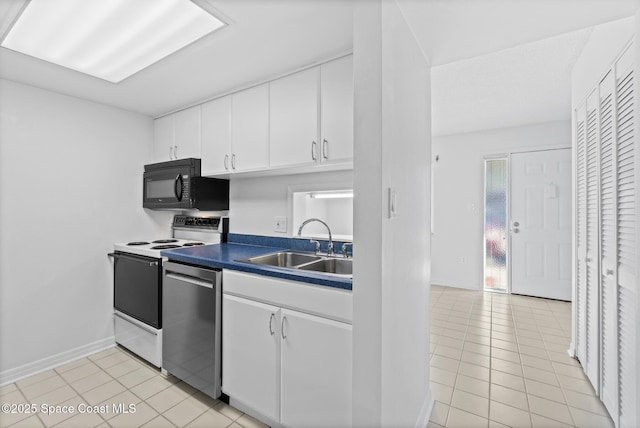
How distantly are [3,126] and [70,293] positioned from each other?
1316 millimetres

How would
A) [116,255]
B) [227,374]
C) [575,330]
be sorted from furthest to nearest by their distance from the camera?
[116,255]
[575,330]
[227,374]

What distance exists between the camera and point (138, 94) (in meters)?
2.35

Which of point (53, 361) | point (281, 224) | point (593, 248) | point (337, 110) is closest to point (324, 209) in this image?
point (281, 224)

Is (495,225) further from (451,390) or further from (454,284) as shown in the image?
(451,390)

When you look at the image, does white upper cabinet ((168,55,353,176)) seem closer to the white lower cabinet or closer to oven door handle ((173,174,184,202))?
oven door handle ((173,174,184,202))

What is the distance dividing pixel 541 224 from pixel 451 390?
3012 mm

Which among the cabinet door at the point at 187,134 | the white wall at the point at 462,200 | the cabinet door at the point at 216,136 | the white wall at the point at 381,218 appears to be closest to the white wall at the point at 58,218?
the cabinet door at the point at 187,134

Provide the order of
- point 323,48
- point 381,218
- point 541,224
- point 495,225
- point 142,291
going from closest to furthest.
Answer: point 381,218, point 323,48, point 142,291, point 541,224, point 495,225

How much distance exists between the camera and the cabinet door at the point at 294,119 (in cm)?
183

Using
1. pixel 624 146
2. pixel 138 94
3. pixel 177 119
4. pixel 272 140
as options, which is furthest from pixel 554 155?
pixel 138 94

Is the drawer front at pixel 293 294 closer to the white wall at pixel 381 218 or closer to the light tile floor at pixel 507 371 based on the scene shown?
the white wall at pixel 381 218

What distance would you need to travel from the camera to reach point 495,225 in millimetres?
4277

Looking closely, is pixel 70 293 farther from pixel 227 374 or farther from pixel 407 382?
pixel 407 382

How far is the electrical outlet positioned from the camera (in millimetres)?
2379
